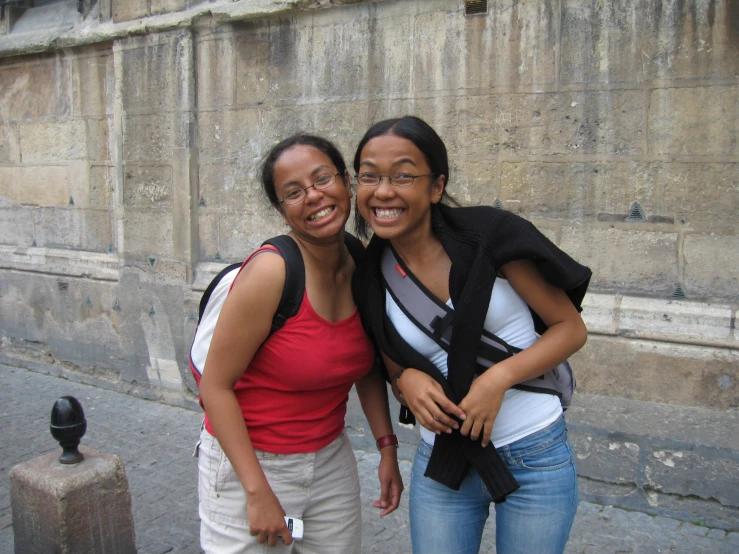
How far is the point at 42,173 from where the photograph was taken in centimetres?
728

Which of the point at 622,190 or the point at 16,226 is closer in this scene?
the point at 622,190

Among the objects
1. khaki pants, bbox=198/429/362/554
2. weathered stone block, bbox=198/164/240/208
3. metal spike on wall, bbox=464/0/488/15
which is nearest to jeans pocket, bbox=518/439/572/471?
khaki pants, bbox=198/429/362/554

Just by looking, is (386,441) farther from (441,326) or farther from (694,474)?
(694,474)

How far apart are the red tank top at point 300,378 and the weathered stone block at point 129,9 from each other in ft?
16.2

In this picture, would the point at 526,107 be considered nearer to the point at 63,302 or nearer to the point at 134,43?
the point at 134,43

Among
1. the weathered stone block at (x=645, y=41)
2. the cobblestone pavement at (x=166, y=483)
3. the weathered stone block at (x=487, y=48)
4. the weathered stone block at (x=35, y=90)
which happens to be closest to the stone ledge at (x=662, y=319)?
the cobblestone pavement at (x=166, y=483)

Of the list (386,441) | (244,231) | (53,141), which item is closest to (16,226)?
(53,141)

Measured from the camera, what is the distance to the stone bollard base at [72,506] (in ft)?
10.0

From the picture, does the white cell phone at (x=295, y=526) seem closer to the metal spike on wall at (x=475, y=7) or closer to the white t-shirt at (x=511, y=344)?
the white t-shirt at (x=511, y=344)

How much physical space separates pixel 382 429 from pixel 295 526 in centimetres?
45

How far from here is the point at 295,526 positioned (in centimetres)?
215

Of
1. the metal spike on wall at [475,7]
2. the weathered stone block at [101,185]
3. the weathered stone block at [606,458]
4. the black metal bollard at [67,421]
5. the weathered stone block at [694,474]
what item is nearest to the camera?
the black metal bollard at [67,421]

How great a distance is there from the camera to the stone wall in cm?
407

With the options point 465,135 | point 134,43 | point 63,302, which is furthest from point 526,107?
point 63,302
